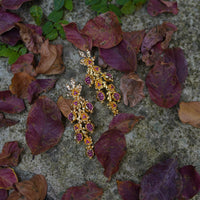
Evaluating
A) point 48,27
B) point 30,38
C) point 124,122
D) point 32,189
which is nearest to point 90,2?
point 48,27

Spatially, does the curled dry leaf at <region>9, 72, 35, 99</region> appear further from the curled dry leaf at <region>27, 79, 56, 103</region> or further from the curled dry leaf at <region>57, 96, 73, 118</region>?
the curled dry leaf at <region>57, 96, 73, 118</region>

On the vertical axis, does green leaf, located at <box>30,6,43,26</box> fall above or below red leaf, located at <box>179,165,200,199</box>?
above

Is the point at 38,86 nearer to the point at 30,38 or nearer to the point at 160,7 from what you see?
the point at 30,38

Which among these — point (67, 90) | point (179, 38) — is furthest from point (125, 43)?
point (67, 90)

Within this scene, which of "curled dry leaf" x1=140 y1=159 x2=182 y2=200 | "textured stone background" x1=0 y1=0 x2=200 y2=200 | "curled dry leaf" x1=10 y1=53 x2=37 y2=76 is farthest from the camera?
"curled dry leaf" x1=10 y1=53 x2=37 y2=76

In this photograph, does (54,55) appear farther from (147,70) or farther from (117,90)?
(147,70)

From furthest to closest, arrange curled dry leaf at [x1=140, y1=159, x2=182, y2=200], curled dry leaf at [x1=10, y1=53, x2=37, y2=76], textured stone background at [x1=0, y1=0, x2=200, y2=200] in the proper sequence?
curled dry leaf at [x1=10, y1=53, x2=37, y2=76] < textured stone background at [x1=0, y1=0, x2=200, y2=200] < curled dry leaf at [x1=140, y1=159, x2=182, y2=200]

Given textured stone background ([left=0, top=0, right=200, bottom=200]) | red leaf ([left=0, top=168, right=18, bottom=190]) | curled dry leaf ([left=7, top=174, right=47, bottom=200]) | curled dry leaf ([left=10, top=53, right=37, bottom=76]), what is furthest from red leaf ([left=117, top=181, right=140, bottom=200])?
curled dry leaf ([left=10, top=53, right=37, bottom=76])
